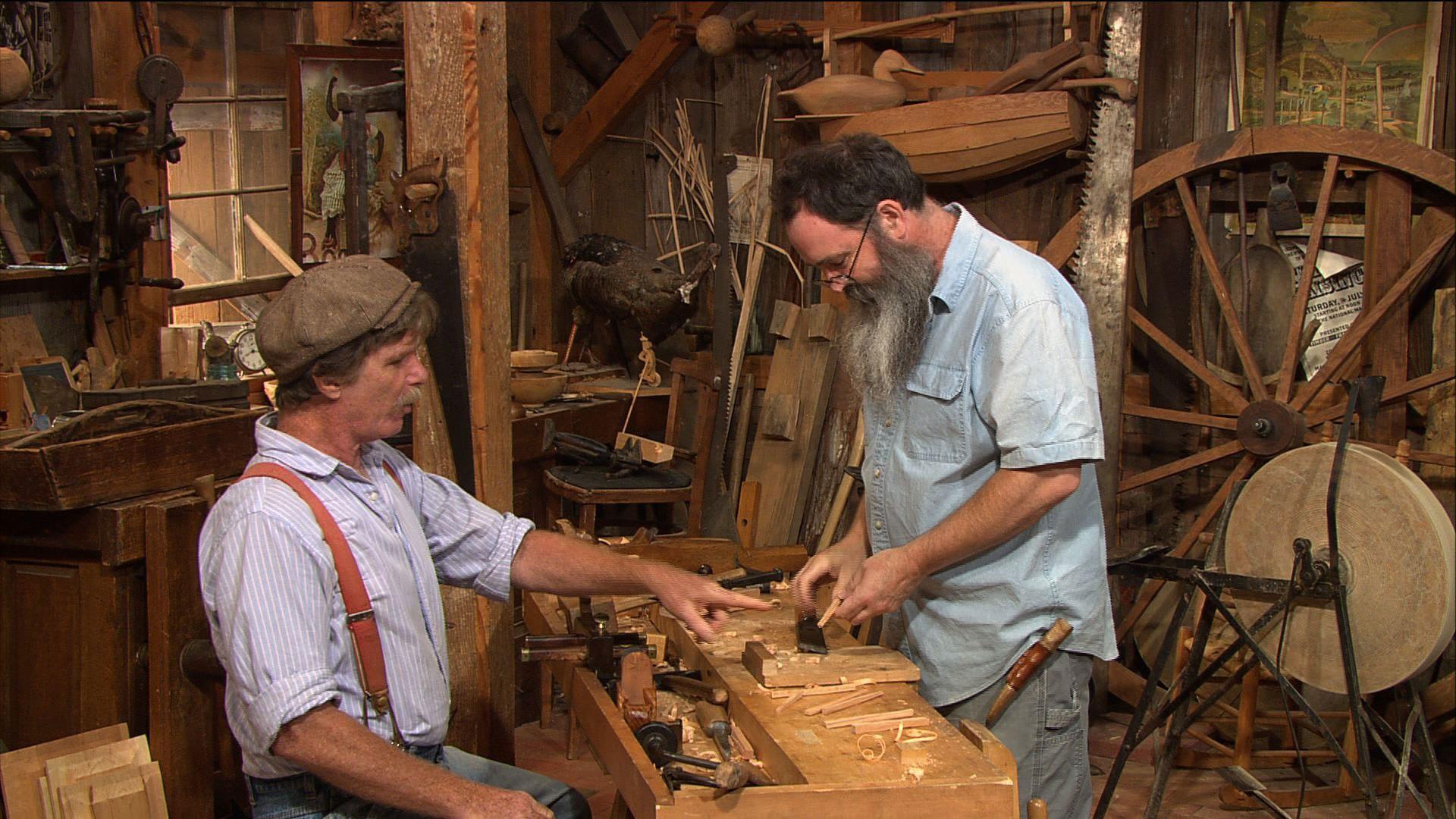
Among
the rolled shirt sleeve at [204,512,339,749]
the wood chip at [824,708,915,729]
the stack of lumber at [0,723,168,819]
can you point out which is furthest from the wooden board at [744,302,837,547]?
the rolled shirt sleeve at [204,512,339,749]

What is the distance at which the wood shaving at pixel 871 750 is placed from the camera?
2123 mm

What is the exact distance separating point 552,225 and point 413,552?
4.11 metres

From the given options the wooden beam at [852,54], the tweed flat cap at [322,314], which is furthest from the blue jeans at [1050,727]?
the wooden beam at [852,54]

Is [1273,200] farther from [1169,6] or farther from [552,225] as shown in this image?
[552,225]

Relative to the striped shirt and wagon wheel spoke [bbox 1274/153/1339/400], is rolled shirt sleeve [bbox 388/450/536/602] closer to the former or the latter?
the striped shirt

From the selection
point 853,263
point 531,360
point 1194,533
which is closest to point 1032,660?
point 853,263

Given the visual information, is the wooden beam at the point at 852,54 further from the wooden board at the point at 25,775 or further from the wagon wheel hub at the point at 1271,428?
the wooden board at the point at 25,775

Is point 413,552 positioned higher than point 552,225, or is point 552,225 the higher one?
point 552,225

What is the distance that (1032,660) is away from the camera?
8.20ft

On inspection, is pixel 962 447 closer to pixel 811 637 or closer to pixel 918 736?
pixel 811 637

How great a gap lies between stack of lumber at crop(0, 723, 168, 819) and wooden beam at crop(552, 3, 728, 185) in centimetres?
370

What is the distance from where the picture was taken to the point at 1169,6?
4992 mm

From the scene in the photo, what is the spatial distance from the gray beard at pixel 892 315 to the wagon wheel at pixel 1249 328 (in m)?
2.15

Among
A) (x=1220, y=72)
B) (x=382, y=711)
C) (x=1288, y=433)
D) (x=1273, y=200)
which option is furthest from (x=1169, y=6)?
(x=382, y=711)
